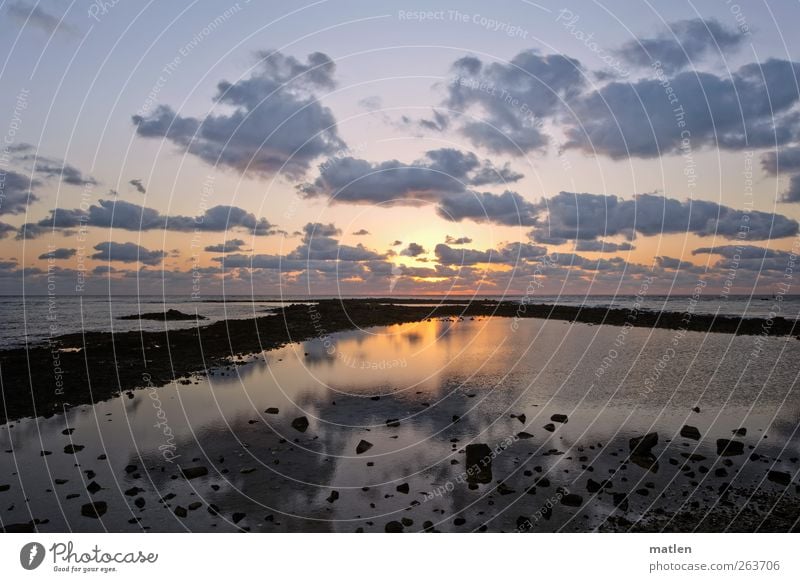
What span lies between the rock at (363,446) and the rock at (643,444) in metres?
9.43

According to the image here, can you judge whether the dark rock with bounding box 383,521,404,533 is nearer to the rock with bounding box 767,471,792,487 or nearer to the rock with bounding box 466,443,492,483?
the rock with bounding box 466,443,492,483

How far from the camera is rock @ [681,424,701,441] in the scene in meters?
18.1

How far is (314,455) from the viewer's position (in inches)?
660

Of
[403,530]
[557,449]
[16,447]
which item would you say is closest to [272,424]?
[16,447]

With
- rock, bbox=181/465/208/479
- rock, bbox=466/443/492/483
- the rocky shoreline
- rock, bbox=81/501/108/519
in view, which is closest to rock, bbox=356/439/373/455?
rock, bbox=466/443/492/483

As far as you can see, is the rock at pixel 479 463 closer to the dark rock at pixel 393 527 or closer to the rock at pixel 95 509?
the dark rock at pixel 393 527

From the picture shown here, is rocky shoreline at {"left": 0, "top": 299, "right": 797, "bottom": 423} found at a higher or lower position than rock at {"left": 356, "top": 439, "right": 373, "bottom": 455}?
higher

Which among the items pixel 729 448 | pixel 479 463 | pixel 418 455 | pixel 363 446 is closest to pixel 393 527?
pixel 479 463

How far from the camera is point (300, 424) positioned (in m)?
20.0

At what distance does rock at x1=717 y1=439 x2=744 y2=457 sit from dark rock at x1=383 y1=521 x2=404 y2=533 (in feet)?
39.5

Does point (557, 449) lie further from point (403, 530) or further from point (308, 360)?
point (308, 360)
